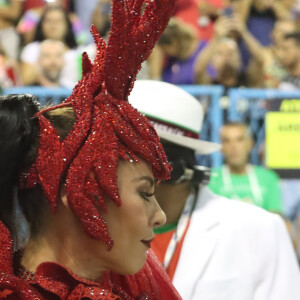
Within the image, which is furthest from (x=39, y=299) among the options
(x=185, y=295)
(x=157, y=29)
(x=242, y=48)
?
(x=242, y=48)

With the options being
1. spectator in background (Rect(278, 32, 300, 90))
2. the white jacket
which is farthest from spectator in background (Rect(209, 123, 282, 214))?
the white jacket

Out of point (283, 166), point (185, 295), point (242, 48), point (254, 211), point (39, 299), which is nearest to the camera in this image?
point (39, 299)

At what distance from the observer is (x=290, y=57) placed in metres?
6.86

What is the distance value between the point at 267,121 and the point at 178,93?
273 cm

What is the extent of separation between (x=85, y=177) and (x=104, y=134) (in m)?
0.10

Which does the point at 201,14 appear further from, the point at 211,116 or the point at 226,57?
the point at 211,116

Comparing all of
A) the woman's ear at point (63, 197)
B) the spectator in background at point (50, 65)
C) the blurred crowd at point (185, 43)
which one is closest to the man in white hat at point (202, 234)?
the woman's ear at point (63, 197)

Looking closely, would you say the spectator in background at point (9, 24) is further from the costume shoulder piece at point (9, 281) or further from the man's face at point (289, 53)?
the costume shoulder piece at point (9, 281)

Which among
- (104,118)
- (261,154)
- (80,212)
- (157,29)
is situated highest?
(157,29)

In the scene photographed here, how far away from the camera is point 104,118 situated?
171 cm

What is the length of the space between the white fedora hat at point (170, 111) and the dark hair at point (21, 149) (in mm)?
1367

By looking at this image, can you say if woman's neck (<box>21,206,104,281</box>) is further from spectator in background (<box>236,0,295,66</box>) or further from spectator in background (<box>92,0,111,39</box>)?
spectator in background (<box>236,0,295,66</box>)

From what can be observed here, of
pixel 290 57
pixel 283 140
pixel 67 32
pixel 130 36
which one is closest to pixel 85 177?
pixel 130 36

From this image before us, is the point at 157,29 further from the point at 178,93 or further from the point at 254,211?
the point at 254,211
